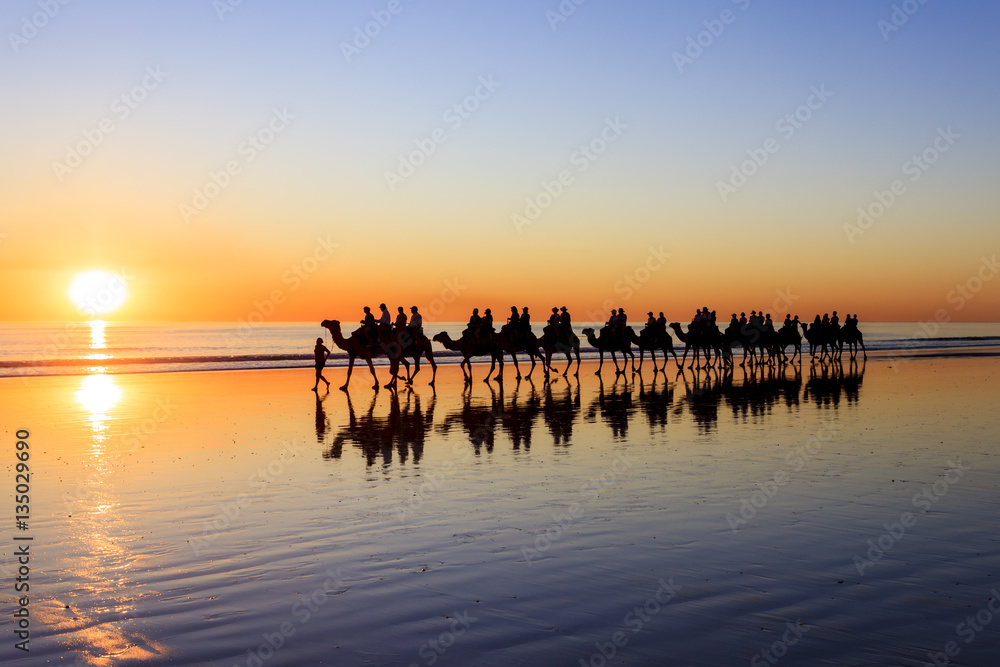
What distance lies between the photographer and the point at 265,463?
12172 mm

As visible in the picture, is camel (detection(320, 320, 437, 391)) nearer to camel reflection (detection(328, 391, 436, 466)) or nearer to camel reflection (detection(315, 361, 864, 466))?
camel reflection (detection(315, 361, 864, 466))

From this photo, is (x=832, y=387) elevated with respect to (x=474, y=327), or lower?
Result: lower

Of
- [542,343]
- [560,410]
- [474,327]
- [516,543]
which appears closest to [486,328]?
[474,327]

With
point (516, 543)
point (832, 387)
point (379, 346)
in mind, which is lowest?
point (516, 543)

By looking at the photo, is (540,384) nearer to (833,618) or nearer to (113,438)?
(113,438)

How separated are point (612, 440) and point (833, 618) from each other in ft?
28.5

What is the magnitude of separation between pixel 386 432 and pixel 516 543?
8.47m

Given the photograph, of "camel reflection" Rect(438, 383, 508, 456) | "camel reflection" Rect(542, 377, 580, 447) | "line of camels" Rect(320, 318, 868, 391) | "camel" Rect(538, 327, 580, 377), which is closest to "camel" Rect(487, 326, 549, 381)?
"line of camels" Rect(320, 318, 868, 391)

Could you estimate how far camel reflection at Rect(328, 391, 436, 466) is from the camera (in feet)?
43.1

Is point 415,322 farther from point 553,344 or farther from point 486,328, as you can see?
point 553,344

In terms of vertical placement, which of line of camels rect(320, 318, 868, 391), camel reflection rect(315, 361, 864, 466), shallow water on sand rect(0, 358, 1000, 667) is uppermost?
line of camels rect(320, 318, 868, 391)

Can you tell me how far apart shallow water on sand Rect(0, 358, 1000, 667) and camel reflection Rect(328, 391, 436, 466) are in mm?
119

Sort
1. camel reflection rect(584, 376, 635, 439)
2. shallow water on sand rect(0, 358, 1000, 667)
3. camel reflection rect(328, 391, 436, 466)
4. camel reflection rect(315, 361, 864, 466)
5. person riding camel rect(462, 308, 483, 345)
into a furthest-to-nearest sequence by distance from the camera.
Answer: person riding camel rect(462, 308, 483, 345) → camel reflection rect(584, 376, 635, 439) → camel reflection rect(315, 361, 864, 466) → camel reflection rect(328, 391, 436, 466) → shallow water on sand rect(0, 358, 1000, 667)

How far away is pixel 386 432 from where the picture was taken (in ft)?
51.9
